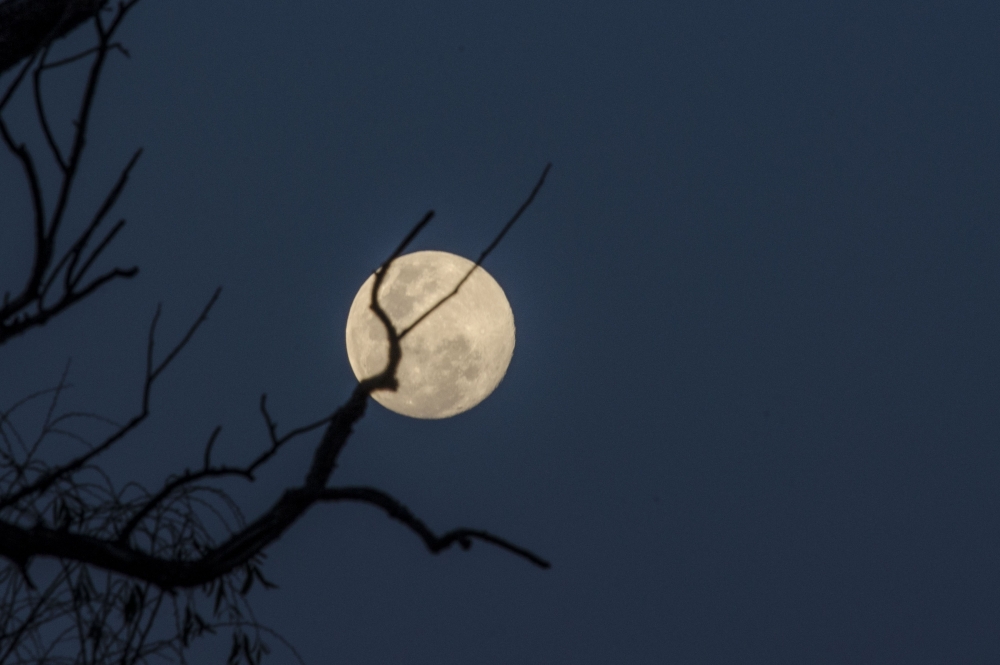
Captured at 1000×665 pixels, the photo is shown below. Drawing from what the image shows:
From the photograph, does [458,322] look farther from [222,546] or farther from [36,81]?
[36,81]

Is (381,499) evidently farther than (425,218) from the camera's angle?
Yes

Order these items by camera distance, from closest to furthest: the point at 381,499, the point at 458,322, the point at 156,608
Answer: the point at 381,499
the point at 156,608
the point at 458,322

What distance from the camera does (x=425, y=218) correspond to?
132 cm

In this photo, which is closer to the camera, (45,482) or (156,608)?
(45,482)

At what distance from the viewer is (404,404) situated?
698cm

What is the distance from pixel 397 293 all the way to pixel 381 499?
5084 mm

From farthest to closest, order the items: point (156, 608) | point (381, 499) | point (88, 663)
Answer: point (88, 663) → point (156, 608) → point (381, 499)

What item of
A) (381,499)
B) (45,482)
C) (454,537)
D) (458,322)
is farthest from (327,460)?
(458,322)

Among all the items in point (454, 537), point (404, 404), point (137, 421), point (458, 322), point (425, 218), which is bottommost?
point (137, 421)

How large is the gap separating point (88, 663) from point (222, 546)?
83 cm

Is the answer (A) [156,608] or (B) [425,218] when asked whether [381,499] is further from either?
(A) [156,608]

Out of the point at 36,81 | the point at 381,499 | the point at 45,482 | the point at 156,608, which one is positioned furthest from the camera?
the point at 156,608

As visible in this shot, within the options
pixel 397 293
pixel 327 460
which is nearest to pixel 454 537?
pixel 327 460

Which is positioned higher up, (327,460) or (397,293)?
(397,293)
